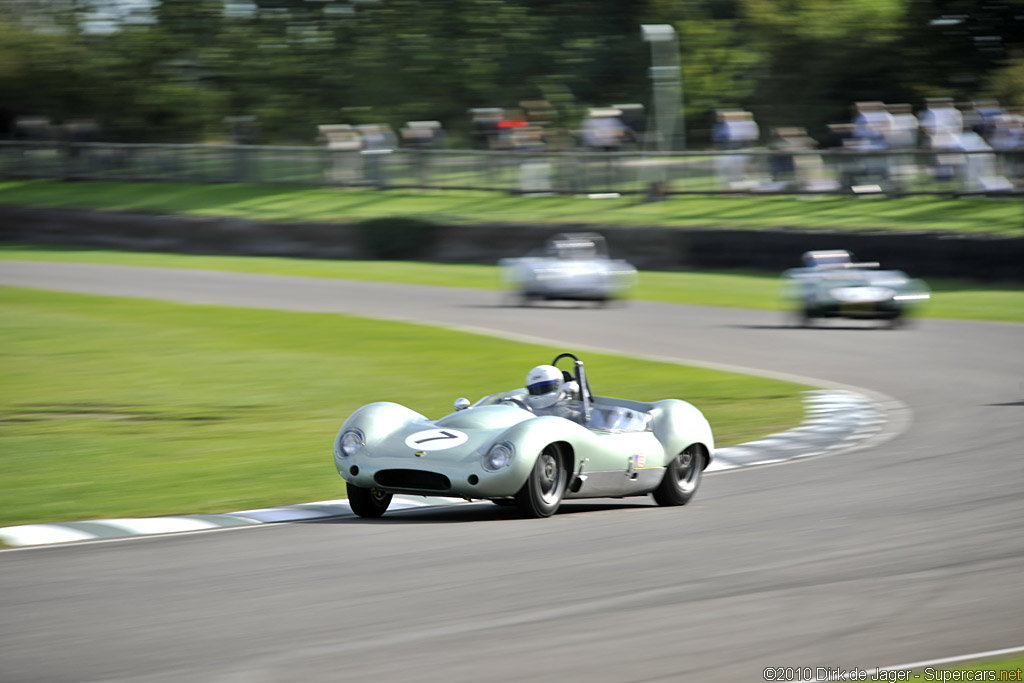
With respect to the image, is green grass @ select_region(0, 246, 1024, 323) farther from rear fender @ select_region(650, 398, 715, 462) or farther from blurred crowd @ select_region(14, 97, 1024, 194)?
rear fender @ select_region(650, 398, 715, 462)

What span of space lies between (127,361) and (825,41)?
33.5 metres

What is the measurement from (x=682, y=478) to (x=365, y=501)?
7.12 feet

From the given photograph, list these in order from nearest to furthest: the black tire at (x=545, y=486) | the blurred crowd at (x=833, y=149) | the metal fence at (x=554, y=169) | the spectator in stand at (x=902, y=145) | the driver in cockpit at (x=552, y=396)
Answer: the black tire at (x=545, y=486)
the driver in cockpit at (x=552, y=396)
the blurred crowd at (x=833, y=149)
the metal fence at (x=554, y=169)
the spectator in stand at (x=902, y=145)

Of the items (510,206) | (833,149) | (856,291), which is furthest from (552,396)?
(510,206)

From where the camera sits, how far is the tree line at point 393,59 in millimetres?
45656

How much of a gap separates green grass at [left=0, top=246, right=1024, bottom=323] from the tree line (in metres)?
16.9

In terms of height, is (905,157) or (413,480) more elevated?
(413,480)

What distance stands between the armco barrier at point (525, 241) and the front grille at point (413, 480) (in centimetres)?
2011

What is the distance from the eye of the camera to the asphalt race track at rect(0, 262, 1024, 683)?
4812 millimetres

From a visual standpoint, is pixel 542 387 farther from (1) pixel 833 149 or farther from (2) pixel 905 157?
(1) pixel 833 149

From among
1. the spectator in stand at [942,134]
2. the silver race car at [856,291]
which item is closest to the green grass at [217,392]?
the silver race car at [856,291]

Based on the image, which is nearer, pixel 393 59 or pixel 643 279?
pixel 643 279

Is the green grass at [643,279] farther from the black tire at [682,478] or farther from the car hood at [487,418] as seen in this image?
the car hood at [487,418]

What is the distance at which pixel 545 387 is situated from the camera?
8.52 meters
